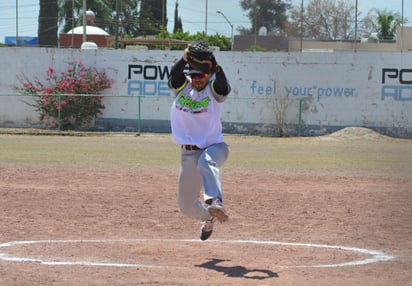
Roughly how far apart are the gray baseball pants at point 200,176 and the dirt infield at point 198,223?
1.72ft

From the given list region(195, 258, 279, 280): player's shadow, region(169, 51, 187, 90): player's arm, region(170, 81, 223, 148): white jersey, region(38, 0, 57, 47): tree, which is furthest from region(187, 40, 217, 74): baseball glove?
region(38, 0, 57, 47): tree

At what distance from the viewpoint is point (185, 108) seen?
8047 mm

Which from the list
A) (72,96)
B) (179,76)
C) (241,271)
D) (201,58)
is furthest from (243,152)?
(241,271)

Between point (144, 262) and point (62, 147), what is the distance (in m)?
15.7

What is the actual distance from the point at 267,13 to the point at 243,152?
79.1ft

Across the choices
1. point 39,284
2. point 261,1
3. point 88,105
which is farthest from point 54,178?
point 261,1

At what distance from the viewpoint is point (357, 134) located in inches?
1088

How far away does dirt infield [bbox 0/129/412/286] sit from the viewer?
7.34 meters

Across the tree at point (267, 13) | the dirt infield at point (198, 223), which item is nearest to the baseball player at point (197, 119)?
the dirt infield at point (198, 223)

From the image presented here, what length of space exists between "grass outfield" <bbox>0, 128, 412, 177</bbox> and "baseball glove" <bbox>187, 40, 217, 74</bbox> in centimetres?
954

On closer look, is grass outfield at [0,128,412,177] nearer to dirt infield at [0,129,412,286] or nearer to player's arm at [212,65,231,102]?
dirt infield at [0,129,412,286]

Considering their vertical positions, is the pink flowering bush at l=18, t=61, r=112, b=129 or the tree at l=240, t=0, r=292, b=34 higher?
the tree at l=240, t=0, r=292, b=34

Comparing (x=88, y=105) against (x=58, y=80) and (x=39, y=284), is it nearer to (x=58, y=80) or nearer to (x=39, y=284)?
(x=58, y=80)

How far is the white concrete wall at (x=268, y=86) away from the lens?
28.1 meters
